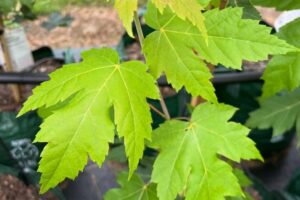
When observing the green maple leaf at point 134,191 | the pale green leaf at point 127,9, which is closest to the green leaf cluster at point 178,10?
the pale green leaf at point 127,9

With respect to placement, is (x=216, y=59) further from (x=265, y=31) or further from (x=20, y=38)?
(x=20, y=38)

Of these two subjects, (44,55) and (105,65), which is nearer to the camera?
(105,65)

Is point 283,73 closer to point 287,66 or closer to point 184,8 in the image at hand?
point 287,66

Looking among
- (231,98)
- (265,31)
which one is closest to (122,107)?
(265,31)

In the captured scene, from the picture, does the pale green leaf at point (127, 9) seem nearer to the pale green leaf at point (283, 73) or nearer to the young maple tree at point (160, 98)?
the young maple tree at point (160, 98)

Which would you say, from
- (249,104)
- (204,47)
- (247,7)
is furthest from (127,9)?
(249,104)

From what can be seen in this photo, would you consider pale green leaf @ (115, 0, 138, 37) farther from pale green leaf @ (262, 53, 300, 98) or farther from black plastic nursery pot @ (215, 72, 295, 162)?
black plastic nursery pot @ (215, 72, 295, 162)
